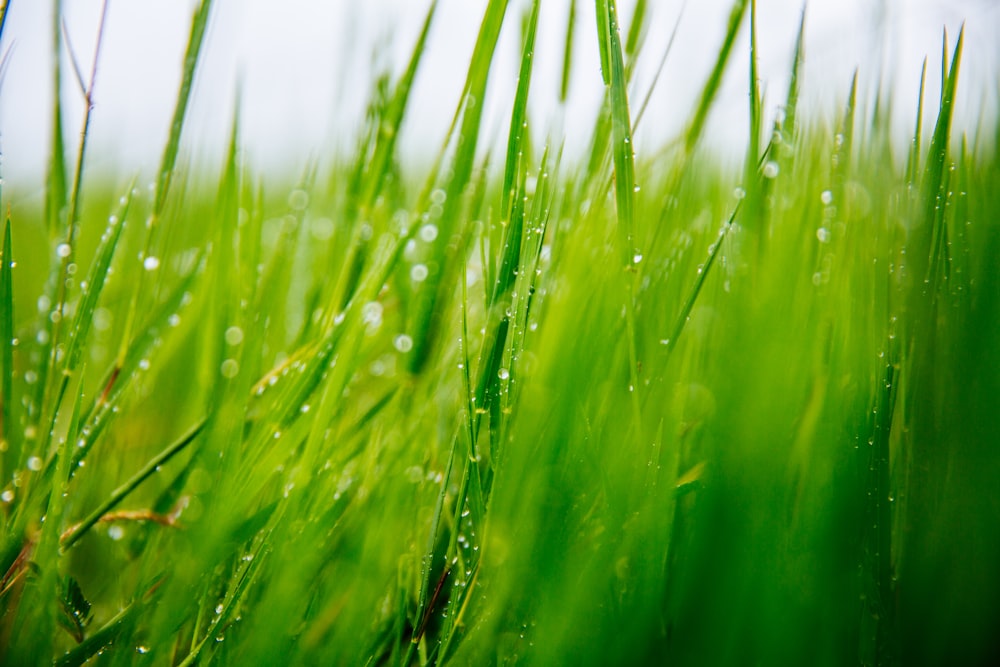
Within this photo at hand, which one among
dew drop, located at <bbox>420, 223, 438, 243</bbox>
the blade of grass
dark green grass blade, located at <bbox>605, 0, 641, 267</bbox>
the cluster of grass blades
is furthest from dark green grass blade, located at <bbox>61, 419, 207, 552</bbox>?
dark green grass blade, located at <bbox>605, 0, 641, 267</bbox>

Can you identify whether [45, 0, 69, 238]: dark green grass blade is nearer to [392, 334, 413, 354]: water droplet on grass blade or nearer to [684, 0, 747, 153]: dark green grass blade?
[392, 334, 413, 354]: water droplet on grass blade

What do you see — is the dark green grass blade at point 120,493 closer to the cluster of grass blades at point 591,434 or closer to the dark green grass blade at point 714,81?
the cluster of grass blades at point 591,434

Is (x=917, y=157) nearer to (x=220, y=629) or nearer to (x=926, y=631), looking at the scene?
(x=926, y=631)

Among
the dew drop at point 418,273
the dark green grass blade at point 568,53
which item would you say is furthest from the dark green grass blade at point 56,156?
the dark green grass blade at point 568,53

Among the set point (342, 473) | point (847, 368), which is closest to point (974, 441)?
point (847, 368)

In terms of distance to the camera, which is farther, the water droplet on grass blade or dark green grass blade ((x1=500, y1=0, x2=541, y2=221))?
the water droplet on grass blade

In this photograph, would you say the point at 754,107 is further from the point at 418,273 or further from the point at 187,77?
the point at 187,77

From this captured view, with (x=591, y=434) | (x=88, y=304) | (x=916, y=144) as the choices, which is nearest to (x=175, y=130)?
(x=88, y=304)
